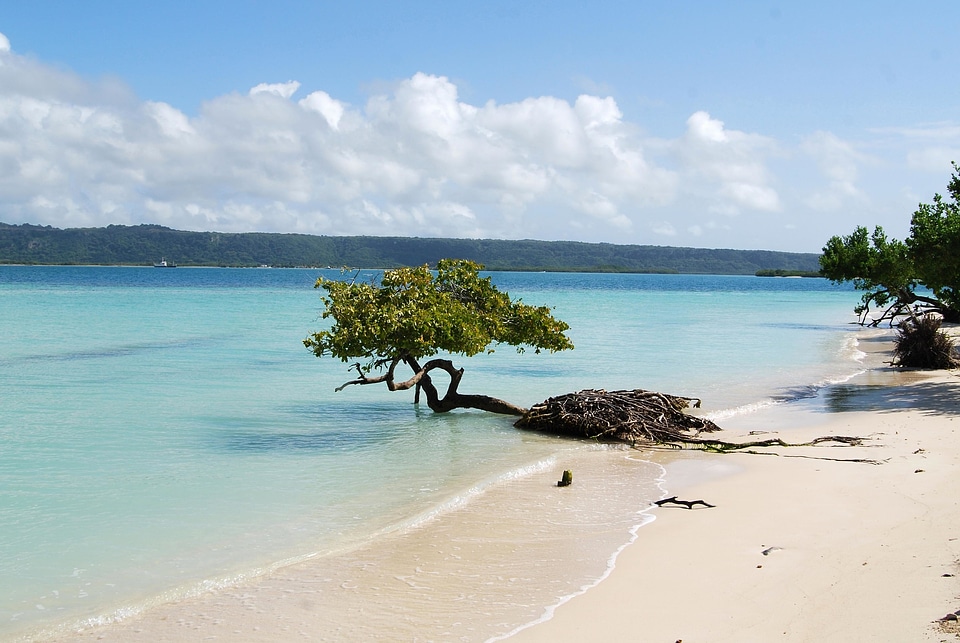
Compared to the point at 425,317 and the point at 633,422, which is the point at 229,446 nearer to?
the point at 425,317

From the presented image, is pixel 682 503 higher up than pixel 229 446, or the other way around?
pixel 682 503

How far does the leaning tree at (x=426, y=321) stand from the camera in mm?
12914

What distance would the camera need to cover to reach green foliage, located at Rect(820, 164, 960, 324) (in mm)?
17062

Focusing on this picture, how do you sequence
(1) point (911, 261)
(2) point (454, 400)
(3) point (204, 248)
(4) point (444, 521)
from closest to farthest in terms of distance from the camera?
(4) point (444, 521) < (2) point (454, 400) < (1) point (911, 261) < (3) point (204, 248)

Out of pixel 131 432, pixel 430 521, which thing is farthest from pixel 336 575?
pixel 131 432

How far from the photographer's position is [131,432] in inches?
541

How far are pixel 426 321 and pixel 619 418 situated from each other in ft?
11.0

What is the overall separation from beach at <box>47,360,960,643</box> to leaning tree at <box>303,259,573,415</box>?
3.93 m

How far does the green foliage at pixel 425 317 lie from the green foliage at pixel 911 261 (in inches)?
330

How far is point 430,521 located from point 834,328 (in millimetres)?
37797

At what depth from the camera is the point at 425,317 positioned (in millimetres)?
12875

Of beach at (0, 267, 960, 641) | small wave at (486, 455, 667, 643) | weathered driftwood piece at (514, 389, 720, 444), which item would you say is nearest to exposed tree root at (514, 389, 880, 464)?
weathered driftwood piece at (514, 389, 720, 444)

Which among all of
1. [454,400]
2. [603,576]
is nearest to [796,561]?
[603,576]

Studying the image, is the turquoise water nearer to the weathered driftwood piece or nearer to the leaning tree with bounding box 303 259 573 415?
the weathered driftwood piece
